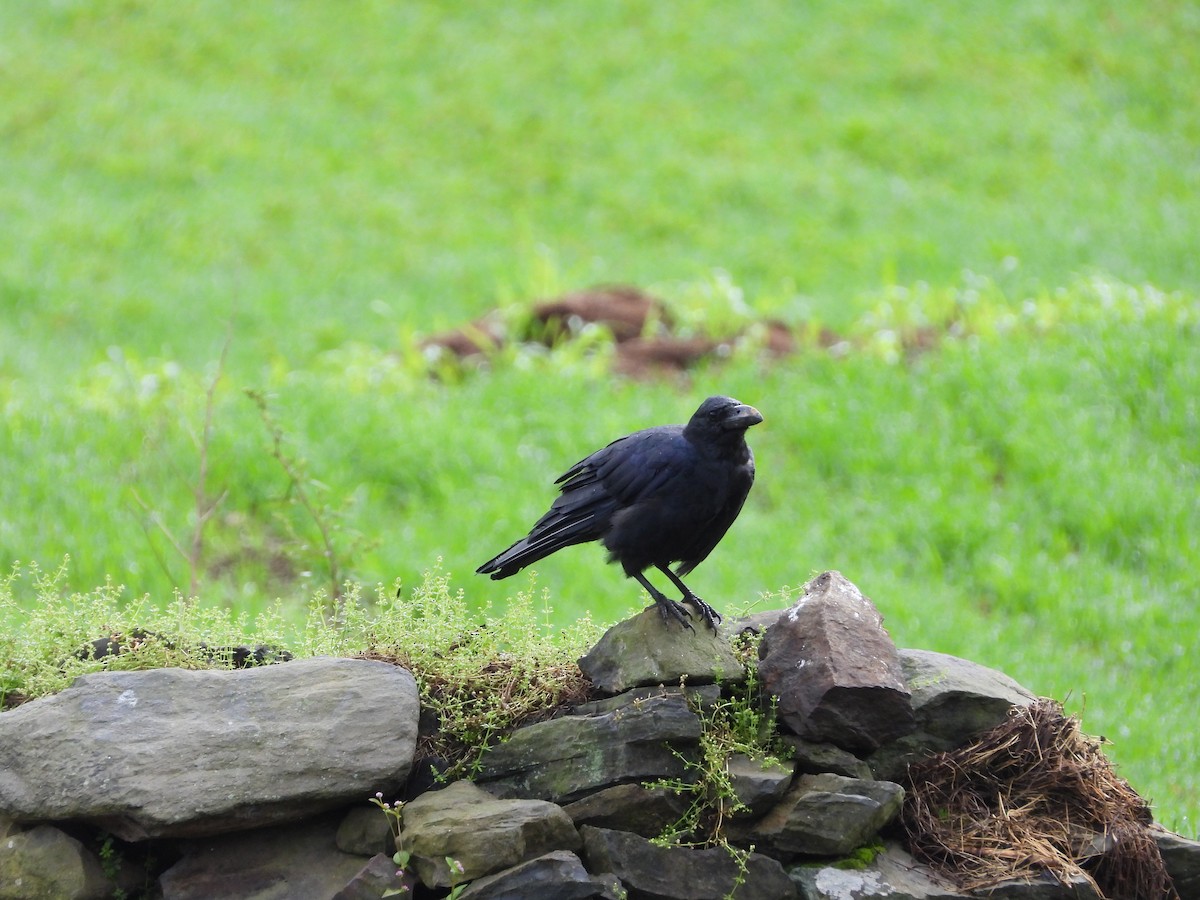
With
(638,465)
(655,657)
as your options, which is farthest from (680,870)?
(638,465)

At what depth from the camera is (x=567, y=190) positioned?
693 inches

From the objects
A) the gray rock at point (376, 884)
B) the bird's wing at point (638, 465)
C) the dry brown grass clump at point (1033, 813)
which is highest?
the bird's wing at point (638, 465)

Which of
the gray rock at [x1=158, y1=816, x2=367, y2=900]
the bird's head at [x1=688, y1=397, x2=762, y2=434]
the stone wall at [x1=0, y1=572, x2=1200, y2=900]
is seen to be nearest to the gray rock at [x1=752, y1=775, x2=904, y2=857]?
the stone wall at [x1=0, y1=572, x2=1200, y2=900]

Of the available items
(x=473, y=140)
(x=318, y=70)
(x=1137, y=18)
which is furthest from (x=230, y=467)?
(x=1137, y=18)

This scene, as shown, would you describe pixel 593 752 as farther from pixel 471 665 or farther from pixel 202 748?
pixel 202 748

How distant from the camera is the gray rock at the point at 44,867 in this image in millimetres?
4000

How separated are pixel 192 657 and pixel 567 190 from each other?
13.8 metres

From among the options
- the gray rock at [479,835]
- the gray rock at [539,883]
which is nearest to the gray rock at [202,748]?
the gray rock at [479,835]

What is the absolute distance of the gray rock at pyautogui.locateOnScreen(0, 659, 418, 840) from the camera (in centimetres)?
397

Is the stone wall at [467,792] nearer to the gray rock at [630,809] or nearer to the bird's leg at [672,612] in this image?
the gray rock at [630,809]

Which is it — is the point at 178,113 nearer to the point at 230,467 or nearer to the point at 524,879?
the point at 230,467

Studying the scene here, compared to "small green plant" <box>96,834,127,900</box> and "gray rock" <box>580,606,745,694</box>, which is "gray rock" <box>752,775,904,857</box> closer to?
"gray rock" <box>580,606,745,694</box>

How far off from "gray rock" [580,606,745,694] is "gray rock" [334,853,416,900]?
0.99 metres

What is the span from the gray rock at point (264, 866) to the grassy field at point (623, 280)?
6.95 ft
